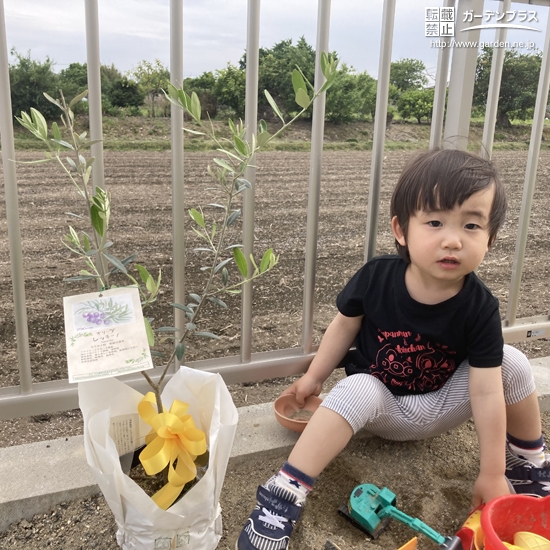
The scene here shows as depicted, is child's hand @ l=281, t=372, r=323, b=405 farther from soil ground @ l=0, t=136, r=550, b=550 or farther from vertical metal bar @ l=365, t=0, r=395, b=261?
vertical metal bar @ l=365, t=0, r=395, b=261

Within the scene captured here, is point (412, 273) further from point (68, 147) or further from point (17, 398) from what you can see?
point (17, 398)

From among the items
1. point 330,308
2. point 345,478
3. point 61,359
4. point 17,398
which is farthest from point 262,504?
point 330,308

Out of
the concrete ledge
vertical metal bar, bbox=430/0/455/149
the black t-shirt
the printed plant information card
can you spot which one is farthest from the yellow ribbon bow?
vertical metal bar, bbox=430/0/455/149

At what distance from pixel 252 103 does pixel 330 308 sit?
1482mm

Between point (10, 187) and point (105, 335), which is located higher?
point (10, 187)

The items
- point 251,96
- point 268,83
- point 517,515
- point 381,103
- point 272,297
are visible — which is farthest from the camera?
point 272,297

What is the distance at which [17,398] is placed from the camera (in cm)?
115

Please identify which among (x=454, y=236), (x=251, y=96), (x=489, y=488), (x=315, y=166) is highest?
(x=251, y=96)

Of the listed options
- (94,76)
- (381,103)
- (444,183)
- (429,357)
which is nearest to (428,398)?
(429,357)

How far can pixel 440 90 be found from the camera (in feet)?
4.42

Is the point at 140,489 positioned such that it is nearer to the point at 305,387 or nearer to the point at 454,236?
the point at 305,387

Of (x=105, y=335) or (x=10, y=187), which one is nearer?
(x=105, y=335)

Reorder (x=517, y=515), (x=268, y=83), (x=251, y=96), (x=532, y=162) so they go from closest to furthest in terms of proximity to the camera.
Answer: (x=517, y=515)
(x=251, y=96)
(x=532, y=162)
(x=268, y=83)

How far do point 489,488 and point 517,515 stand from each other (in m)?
0.14
